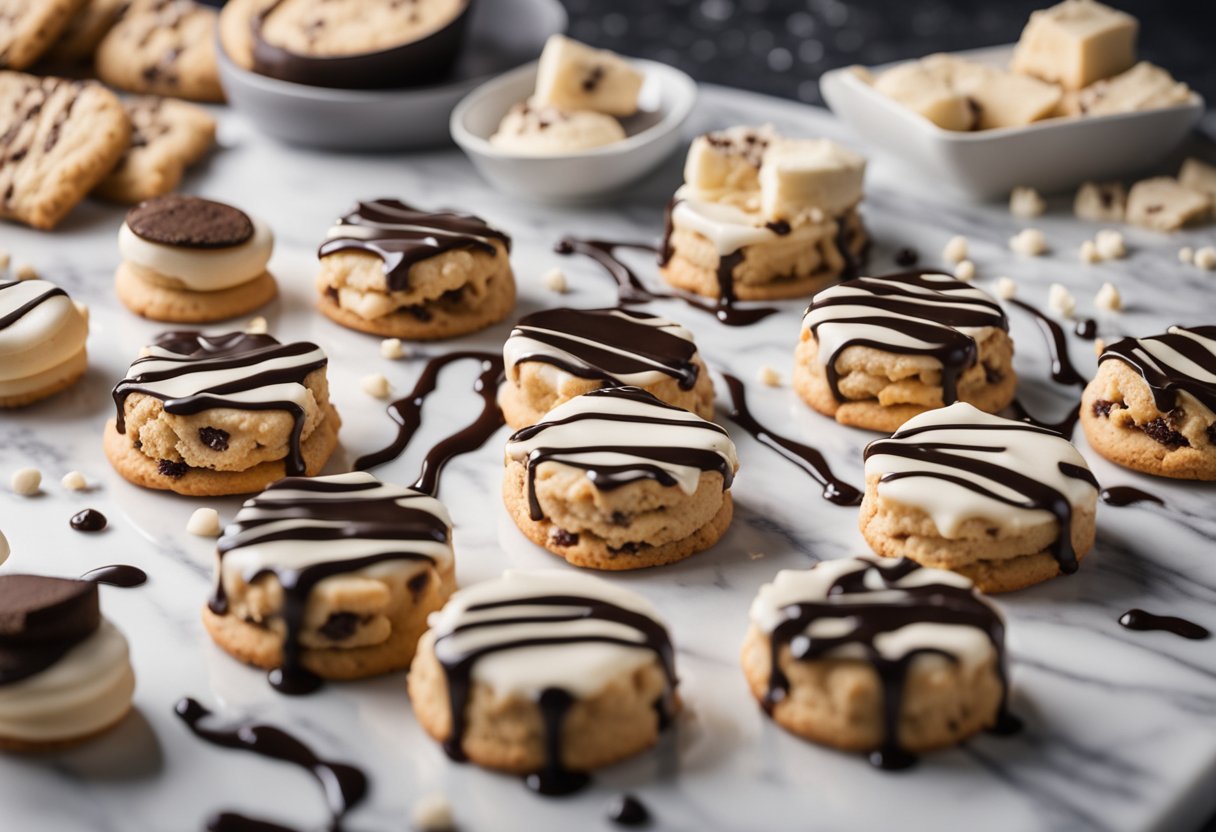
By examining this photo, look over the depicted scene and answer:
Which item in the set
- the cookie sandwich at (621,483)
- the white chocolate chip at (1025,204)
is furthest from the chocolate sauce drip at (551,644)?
the white chocolate chip at (1025,204)

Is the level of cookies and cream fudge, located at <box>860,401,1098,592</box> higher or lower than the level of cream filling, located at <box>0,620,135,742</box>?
higher

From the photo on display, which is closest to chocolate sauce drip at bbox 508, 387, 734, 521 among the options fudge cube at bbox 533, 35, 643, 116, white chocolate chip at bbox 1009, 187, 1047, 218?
fudge cube at bbox 533, 35, 643, 116

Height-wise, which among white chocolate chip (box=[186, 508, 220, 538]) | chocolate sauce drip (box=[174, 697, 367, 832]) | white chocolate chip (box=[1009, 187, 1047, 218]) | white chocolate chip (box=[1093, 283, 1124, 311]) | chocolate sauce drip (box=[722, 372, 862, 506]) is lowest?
white chocolate chip (box=[186, 508, 220, 538])

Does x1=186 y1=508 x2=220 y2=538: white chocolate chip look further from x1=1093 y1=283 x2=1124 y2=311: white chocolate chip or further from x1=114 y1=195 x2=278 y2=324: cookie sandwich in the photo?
x1=1093 y1=283 x2=1124 y2=311: white chocolate chip

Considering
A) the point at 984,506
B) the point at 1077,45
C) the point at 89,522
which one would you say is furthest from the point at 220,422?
the point at 1077,45

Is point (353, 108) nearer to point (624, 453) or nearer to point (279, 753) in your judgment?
point (624, 453)

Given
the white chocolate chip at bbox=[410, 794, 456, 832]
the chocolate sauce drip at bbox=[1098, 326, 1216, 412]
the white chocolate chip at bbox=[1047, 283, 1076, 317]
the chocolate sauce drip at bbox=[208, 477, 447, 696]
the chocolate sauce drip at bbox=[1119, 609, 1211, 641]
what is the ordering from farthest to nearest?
the white chocolate chip at bbox=[1047, 283, 1076, 317], the chocolate sauce drip at bbox=[1098, 326, 1216, 412], the chocolate sauce drip at bbox=[1119, 609, 1211, 641], the chocolate sauce drip at bbox=[208, 477, 447, 696], the white chocolate chip at bbox=[410, 794, 456, 832]

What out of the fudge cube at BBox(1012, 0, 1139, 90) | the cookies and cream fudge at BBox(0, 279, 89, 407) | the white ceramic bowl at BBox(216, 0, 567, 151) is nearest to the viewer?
the cookies and cream fudge at BBox(0, 279, 89, 407)
